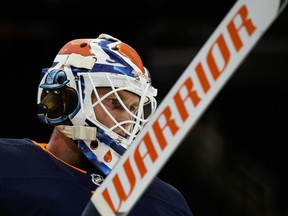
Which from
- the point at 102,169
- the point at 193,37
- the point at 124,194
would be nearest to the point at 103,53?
the point at 102,169

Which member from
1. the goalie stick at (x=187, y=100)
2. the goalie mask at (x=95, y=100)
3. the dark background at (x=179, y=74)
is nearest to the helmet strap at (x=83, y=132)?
the goalie mask at (x=95, y=100)

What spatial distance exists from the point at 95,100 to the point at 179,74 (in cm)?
338

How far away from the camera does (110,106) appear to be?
2.06 m

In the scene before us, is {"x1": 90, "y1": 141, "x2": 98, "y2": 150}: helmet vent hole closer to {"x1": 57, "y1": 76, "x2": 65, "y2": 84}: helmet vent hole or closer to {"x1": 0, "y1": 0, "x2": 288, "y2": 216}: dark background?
{"x1": 57, "y1": 76, "x2": 65, "y2": 84}: helmet vent hole

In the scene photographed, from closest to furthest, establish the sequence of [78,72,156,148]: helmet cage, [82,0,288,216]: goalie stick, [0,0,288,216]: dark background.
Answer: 1. [82,0,288,216]: goalie stick
2. [78,72,156,148]: helmet cage
3. [0,0,288,216]: dark background

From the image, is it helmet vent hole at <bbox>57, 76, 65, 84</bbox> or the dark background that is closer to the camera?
helmet vent hole at <bbox>57, 76, 65, 84</bbox>

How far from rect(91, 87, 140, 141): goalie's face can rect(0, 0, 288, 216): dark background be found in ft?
8.76

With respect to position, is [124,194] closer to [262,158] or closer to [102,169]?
[102,169]

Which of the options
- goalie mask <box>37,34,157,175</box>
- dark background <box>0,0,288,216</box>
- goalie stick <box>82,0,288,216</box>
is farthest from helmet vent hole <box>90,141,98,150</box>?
dark background <box>0,0,288,216</box>

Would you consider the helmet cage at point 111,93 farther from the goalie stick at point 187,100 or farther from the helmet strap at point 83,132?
the goalie stick at point 187,100

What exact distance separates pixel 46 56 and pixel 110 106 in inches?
120

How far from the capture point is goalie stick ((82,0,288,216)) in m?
1.10

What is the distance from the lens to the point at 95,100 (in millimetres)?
2055

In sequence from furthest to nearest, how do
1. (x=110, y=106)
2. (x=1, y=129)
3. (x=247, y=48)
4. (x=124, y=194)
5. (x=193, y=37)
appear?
(x=193, y=37), (x=1, y=129), (x=110, y=106), (x=124, y=194), (x=247, y=48)
